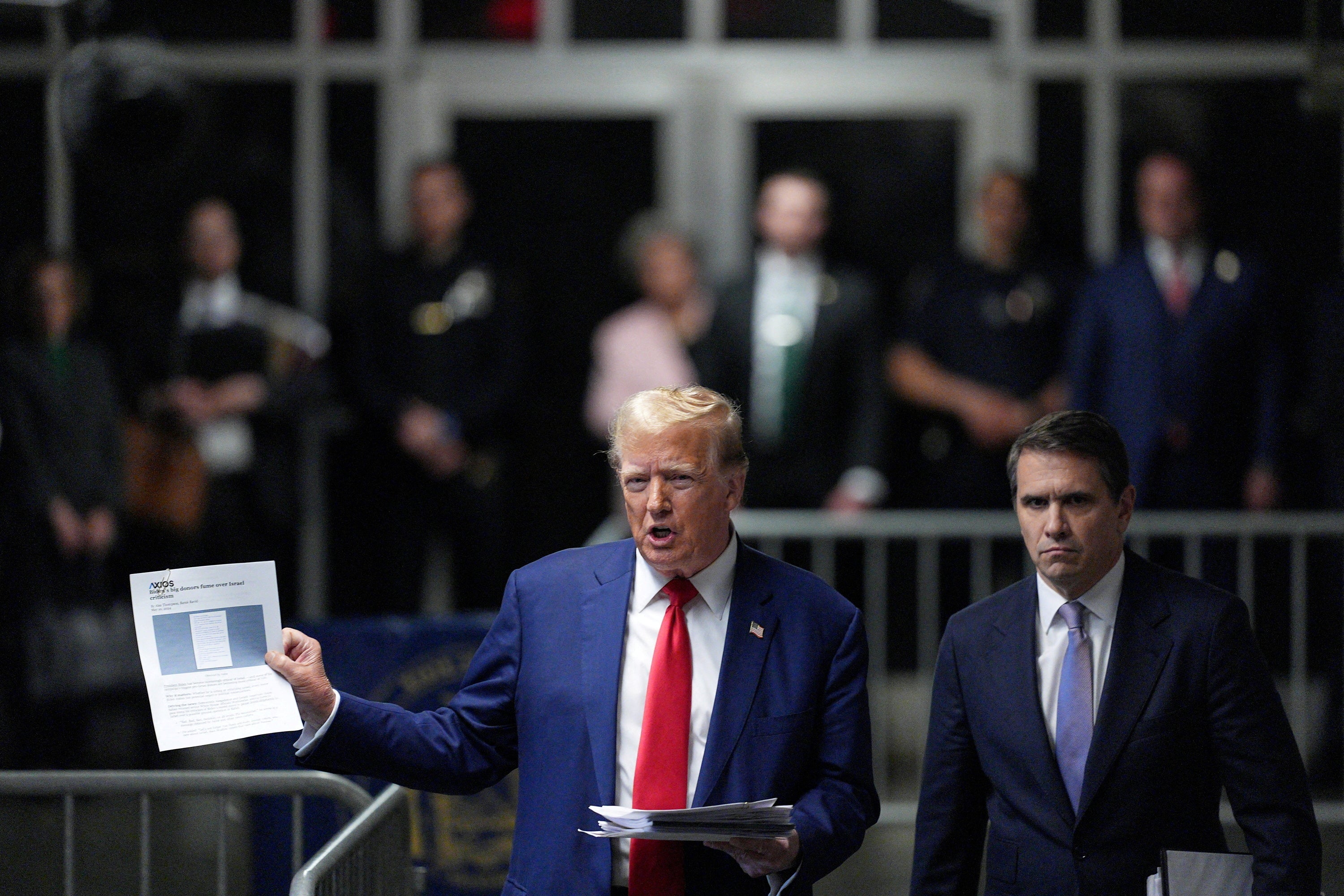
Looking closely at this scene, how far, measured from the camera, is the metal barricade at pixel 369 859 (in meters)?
3.48

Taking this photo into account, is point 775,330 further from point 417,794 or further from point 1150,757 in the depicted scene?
point 1150,757

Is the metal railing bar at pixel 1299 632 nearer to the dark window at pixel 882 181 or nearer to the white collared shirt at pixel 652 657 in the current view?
the dark window at pixel 882 181

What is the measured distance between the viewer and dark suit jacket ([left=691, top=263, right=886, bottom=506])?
7398 millimetres

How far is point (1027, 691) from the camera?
11.8ft

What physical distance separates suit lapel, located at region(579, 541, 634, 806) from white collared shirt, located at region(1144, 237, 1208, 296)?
13.9 ft

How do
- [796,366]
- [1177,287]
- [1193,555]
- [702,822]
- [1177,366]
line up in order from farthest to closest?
[796,366]
[1177,287]
[1177,366]
[1193,555]
[702,822]

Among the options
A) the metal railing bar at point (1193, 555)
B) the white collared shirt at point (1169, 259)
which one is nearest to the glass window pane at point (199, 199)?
the white collared shirt at point (1169, 259)

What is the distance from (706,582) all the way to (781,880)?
61 centimetres

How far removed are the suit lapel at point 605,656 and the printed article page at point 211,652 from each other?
581 millimetres

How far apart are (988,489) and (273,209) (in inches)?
153

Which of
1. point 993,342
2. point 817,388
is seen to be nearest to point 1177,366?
point 993,342

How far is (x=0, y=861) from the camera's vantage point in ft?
20.9

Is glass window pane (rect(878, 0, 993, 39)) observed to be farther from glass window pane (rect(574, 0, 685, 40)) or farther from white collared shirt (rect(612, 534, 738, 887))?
white collared shirt (rect(612, 534, 738, 887))

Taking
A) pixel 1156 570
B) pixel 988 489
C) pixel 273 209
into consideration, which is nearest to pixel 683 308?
pixel 988 489
